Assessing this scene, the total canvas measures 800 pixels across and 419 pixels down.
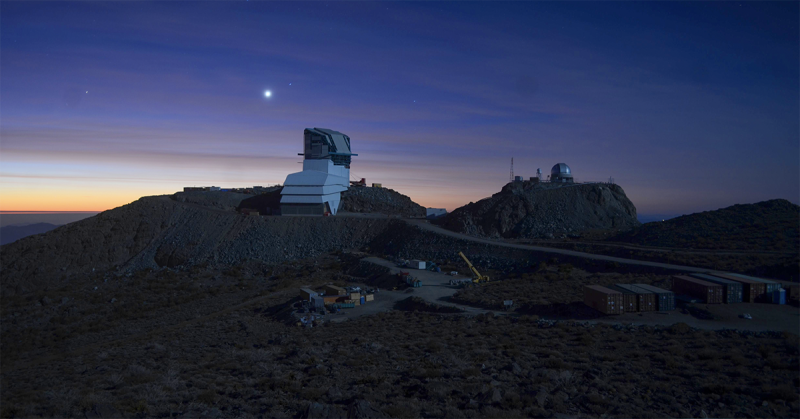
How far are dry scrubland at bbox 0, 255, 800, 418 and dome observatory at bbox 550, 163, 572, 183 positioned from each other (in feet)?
141

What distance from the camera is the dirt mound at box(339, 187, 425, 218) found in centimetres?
7009

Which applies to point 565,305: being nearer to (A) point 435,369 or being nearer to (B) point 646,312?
(B) point 646,312

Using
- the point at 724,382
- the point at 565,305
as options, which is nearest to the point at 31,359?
the point at 565,305

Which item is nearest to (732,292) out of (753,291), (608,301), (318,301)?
(753,291)

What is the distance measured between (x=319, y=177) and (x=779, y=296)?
50.1 m

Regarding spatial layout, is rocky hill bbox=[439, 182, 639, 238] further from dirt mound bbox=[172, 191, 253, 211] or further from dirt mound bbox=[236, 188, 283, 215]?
dirt mound bbox=[172, 191, 253, 211]

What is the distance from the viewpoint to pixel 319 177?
2378 inches

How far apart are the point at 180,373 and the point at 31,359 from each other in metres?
17.5

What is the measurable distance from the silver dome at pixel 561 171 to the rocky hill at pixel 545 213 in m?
3.30

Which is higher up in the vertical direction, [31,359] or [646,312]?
[646,312]

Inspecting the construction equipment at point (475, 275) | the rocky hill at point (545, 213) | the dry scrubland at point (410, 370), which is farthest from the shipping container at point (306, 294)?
the rocky hill at point (545, 213)

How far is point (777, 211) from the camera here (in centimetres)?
4916

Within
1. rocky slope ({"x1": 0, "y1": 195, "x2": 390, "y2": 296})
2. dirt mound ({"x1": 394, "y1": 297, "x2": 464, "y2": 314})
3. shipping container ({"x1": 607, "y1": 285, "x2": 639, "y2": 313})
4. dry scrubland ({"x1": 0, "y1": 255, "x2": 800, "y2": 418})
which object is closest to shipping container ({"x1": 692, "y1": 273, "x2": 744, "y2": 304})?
shipping container ({"x1": 607, "y1": 285, "x2": 639, "y2": 313})

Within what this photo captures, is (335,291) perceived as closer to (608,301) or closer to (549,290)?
(549,290)
